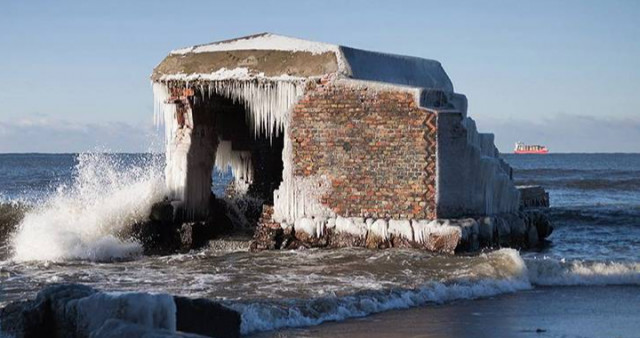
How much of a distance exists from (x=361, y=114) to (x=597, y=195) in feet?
94.6

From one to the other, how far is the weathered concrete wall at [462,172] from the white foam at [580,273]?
1.92 meters

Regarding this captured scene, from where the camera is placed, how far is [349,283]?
1428 centimetres

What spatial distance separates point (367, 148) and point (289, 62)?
219cm

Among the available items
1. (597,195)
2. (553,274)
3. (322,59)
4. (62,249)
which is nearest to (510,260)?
(553,274)

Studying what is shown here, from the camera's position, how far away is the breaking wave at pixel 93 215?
59.5 feet

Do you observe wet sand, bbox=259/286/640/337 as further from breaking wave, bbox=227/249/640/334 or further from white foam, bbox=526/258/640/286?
white foam, bbox=526/258/640/286

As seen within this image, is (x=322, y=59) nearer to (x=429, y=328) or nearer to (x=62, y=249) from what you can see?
(x=62, y=249)

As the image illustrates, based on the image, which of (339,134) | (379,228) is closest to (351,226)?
(379,228)

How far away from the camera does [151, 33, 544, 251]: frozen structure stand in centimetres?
1723

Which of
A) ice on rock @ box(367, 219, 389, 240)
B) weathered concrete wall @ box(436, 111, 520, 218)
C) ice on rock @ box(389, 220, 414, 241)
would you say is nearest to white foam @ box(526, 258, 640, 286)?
weathered concrete wall @ box(436, 111, 520, 218)

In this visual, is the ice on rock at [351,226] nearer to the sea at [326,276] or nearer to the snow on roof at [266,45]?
the sea at [326,276]

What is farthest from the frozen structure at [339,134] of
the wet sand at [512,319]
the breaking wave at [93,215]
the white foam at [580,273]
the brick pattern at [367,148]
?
the wet sand at [512,319]

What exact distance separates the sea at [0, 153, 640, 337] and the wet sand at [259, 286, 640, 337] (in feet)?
0.05

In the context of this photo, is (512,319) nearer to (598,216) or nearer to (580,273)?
(580,273)
